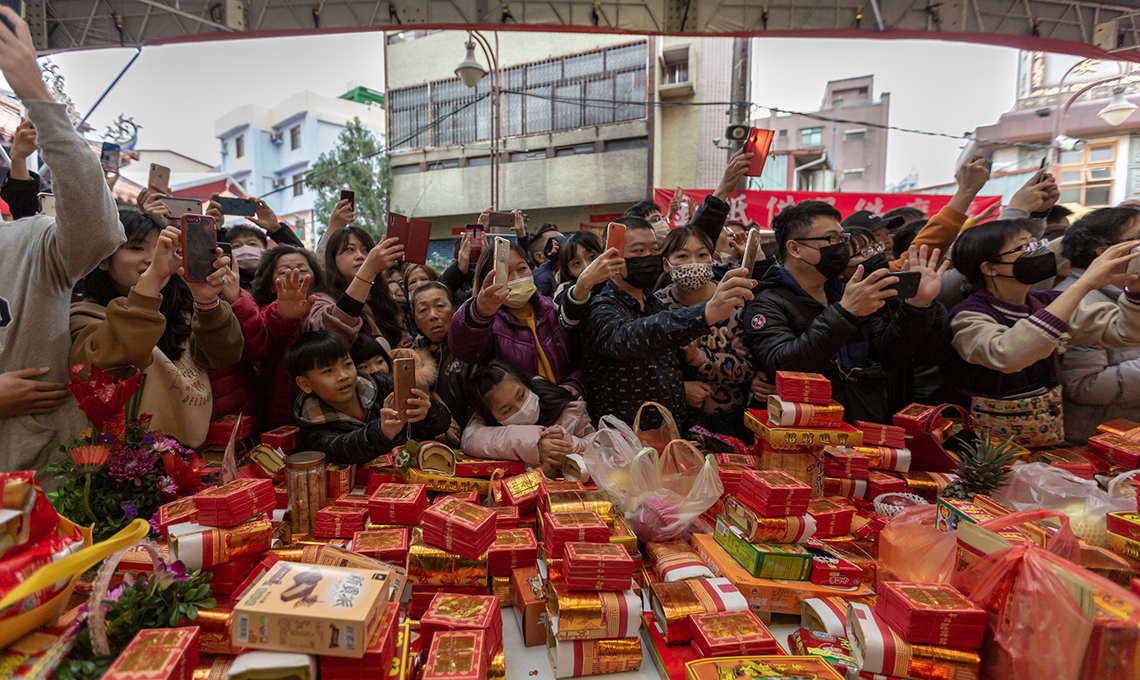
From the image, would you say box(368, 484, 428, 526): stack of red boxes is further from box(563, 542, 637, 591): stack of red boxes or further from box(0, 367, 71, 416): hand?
box(0, 367, 71, 416): hand

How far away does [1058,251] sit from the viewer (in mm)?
2967

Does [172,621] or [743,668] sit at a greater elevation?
[172,621]

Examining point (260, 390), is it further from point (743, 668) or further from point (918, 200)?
point (918, 200)

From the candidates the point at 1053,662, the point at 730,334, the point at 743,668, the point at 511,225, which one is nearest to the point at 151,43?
the point at 511,225

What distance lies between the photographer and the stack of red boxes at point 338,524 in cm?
176

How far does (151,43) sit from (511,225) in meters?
5.05

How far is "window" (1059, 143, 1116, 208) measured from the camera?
50.2ft

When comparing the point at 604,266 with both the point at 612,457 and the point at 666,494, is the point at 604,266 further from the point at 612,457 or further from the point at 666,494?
the point at 666,494

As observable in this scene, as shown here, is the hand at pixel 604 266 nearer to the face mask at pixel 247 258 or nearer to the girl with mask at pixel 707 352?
the girl with mask at pixel 707 352

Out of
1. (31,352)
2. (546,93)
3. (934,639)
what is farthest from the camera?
(546,93)

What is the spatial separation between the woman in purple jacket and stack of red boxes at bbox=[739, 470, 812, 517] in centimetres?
100

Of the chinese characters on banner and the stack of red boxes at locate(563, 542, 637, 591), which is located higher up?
the chinese characters on banner

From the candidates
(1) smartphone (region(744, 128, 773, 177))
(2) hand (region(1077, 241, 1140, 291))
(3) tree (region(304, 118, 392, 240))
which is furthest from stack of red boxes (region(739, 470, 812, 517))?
(3) tree (region(304, 118, 392, 240))

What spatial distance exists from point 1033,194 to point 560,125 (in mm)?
12027
